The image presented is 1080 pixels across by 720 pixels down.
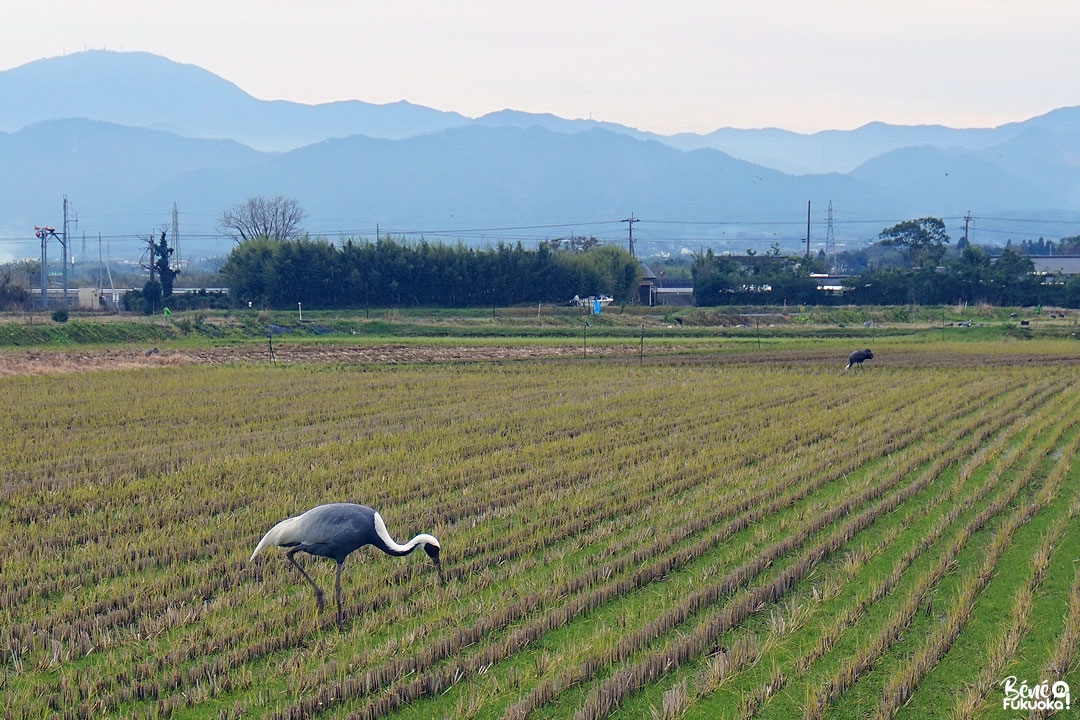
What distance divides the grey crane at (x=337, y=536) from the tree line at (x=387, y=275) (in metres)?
52.2

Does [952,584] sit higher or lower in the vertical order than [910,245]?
lower

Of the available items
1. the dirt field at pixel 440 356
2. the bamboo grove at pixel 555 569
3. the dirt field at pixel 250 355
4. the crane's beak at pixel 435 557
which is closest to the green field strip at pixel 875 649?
the bamboo grove at pixel 555 569

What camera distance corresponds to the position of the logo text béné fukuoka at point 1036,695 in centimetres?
614

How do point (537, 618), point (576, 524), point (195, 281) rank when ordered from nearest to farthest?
point (537, 618) → point (576, 524) → point (195, 281)

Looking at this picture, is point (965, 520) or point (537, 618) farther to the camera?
point (965, 520)

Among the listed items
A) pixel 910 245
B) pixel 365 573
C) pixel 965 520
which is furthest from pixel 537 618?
pixel 910 245

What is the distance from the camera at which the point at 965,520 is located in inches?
408

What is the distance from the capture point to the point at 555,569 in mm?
8727

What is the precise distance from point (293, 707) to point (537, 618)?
2.05 m

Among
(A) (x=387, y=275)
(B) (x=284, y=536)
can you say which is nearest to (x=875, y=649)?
(B) (x=284, y=536)

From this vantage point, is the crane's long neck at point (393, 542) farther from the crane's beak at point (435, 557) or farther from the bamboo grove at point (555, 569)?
the bamboo grove at point (555, 569)

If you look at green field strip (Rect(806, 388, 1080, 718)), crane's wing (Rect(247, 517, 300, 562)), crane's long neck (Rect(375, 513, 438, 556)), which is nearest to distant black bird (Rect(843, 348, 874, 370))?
green field strip (Rect(806, 388, 1080, 718))

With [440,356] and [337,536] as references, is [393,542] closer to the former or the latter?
[337,536]

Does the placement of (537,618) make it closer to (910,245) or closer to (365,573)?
(365,573)
